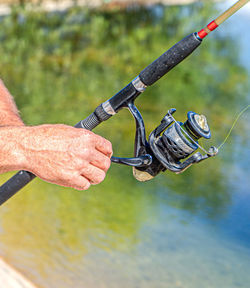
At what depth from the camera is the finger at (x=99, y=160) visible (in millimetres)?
1050

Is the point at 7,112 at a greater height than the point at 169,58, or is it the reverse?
the point at 7,112

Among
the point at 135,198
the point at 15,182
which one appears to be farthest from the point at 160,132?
the point at 135,198

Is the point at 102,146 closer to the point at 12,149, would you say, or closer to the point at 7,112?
the point at 12,149

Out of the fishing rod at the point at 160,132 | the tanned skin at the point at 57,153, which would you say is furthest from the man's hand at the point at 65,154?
the fishing rod at the point at 160,132

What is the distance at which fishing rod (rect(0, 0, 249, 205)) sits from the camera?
123 cm

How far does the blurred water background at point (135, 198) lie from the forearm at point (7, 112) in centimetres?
181

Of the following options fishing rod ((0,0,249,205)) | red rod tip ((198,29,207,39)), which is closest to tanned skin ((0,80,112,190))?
fishing rod ((0,0,249,205))

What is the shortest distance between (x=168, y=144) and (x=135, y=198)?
2.86 m

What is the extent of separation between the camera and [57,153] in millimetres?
1025

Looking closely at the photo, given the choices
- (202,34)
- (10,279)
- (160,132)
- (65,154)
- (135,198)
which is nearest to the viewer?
(65,154)

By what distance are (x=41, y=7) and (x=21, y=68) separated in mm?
3219

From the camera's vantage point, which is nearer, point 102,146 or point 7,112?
point 102,146

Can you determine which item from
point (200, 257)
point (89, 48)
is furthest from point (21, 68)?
point (200, 257)

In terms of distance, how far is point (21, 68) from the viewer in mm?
7457
